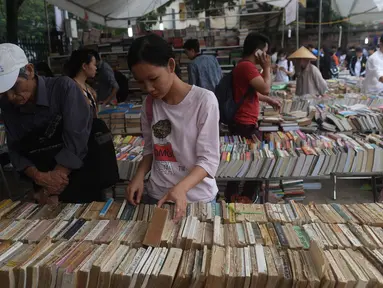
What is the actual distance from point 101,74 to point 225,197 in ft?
10.9

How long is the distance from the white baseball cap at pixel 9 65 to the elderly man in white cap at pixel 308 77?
4758 mm

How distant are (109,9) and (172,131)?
8.91 metres

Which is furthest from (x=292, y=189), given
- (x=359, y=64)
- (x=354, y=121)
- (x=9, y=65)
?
(x=359, y=64)

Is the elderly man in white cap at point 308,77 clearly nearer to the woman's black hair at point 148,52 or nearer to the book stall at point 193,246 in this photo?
the book stall at point 193,246

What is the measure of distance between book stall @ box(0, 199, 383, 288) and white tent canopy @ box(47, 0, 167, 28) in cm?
648

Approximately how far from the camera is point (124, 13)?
10.5 metres

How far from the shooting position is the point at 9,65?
5.13ft

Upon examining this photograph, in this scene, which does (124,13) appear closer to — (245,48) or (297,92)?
(297,92)

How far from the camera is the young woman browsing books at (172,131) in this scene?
1.34m

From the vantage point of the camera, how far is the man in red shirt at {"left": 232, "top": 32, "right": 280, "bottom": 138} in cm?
311

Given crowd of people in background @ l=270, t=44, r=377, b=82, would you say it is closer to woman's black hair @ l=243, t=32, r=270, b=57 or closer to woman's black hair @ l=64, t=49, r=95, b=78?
woman's black hair @ l=243, t=32, r=270, b=57

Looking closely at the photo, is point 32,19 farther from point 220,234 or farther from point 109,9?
point 220,234

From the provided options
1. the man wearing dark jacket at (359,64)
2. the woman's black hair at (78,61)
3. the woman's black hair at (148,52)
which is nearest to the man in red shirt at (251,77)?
the woman's black hair at (78,61)

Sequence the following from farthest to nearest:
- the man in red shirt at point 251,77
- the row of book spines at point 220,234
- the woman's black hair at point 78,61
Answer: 1. the woman's black hair at point 78,61
2. the man in red shirt at point 251,77
3. the row of book spines at point 220,234
